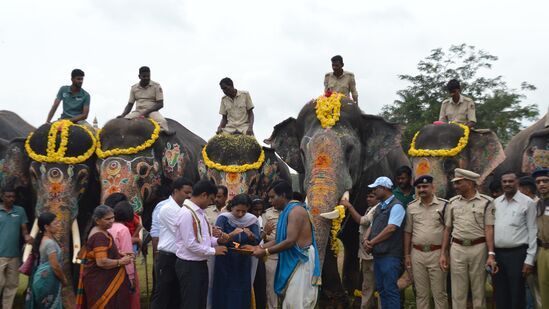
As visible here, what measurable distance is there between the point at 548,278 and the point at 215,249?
131 inches

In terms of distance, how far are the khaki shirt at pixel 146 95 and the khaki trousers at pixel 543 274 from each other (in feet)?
22.9

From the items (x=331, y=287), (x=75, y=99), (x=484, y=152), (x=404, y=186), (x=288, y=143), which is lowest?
(x=331, y=287)

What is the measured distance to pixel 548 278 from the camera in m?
7.64

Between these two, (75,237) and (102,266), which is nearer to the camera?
(102,266)

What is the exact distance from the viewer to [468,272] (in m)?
Answer: 8.22

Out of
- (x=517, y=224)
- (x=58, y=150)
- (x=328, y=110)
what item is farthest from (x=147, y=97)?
(x=517, y=224)

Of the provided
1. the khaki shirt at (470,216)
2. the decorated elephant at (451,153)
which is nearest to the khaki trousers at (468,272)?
the khaki shirt at (470,216)

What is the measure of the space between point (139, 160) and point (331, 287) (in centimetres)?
331

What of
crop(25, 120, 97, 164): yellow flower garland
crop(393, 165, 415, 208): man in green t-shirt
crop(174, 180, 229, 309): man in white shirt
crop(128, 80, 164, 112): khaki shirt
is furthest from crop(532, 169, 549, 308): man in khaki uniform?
crop(128, 80, 164, 112): khaki shirt

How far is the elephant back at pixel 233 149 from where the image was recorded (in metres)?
10.8

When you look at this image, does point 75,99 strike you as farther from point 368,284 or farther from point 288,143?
point 368,284

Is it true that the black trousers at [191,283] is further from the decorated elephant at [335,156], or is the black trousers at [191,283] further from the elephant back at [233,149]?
the elephant back at [233,149]

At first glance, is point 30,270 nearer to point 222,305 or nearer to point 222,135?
point 222,305

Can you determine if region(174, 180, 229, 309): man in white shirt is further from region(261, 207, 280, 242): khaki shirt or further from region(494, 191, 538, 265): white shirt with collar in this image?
region(494, 191, 538, 265): white shirt with collar
